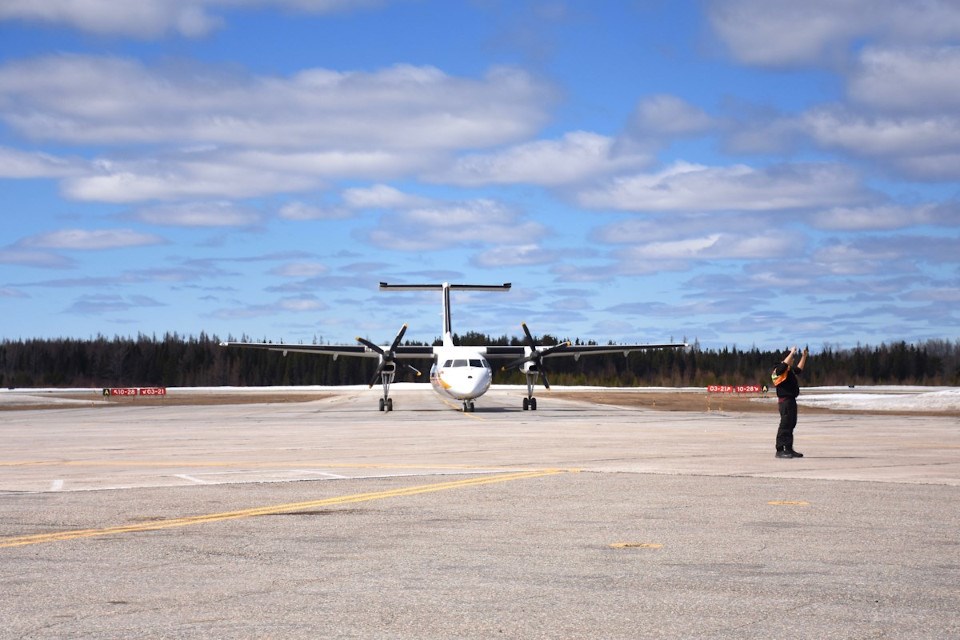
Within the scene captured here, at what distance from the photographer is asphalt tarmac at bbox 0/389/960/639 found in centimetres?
723

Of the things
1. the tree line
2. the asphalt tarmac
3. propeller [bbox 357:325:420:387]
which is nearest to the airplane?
propeller [bbox 357:325:420:387]

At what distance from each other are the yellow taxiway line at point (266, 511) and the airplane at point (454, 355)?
27137 mm

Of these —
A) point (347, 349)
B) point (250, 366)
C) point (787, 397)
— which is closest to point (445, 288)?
point (347, 349)

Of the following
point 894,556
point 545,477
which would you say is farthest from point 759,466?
point 894,556

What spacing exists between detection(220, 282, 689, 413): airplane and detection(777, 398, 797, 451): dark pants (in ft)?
81.6

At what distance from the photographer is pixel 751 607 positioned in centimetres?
755

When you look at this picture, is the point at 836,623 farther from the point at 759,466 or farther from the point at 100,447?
the point at 100,447

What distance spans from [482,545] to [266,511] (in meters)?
3.72

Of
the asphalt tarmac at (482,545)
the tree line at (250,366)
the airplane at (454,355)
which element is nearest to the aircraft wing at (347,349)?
the airplane at (454,355)

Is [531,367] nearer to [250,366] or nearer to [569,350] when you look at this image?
[569,350]

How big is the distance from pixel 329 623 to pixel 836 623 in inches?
127

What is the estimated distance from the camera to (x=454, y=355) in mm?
47625

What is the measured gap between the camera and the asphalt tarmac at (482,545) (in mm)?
7227

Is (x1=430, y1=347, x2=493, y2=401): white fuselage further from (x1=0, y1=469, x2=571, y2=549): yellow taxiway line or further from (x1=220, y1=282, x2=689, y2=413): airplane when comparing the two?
(x1=0, y1=469, x2=571, y2=549): yellow taxiway line
